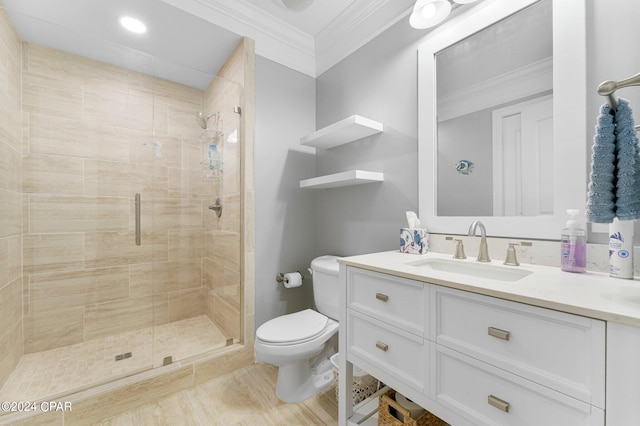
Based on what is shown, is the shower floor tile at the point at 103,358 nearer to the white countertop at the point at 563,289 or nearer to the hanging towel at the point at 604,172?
the white countertop at the point at 563,289

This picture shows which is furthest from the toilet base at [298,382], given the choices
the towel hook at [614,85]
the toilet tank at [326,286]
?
the towel hook at [614,85]

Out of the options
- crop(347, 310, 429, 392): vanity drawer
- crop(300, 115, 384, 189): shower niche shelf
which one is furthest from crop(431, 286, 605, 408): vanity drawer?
crop(300, 115, 384, 189): shower niche shelf

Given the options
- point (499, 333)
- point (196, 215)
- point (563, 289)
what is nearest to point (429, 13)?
point (563, 289)

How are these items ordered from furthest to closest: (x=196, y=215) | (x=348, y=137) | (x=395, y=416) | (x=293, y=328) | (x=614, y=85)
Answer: (x=196, y=215) → (x=348, y=137) → (x=293, y=328) → (x=395, y=416) → (x=614, y=85)

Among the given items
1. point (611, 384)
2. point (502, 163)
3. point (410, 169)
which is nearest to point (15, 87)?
point (410, 169)

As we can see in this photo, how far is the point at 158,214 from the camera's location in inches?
85.3

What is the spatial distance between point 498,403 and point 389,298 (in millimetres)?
422

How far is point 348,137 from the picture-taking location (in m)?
1.89

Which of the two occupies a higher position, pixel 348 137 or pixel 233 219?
pixel 348 137

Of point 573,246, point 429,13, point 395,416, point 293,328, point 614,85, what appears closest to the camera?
point 614,85

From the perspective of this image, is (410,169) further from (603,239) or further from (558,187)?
(603,239)

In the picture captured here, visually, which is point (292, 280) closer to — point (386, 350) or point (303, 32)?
point (386, 350)

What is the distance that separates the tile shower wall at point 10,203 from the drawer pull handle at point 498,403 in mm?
2391

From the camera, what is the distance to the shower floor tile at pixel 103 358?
58.4 inches
